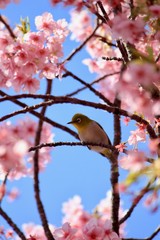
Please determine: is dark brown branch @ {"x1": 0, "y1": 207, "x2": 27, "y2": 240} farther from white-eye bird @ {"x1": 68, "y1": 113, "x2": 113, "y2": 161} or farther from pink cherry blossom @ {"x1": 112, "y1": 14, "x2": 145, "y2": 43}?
pink cherry blossom @ {"x1": 112, "y1": 14, "x2": 145, "y2": 43}

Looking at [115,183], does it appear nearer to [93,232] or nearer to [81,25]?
[93,232]

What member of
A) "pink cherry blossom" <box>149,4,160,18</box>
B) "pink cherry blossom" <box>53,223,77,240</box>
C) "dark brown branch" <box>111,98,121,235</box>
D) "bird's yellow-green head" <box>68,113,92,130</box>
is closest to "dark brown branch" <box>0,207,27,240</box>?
"pink cherry blossom" <box>53,223,77,240</box>

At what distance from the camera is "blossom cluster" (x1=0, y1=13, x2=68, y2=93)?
3.66 m

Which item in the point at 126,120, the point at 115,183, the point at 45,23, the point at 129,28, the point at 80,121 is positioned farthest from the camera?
the point at 80,121

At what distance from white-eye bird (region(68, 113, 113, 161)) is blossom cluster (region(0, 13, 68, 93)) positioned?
1.54 metres

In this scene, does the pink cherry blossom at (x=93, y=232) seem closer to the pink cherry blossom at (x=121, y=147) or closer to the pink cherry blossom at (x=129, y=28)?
the pink cherry blossom at (x=121, y=147)

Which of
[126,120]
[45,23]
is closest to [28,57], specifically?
[45,23]

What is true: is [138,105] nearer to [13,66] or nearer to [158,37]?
[158,37]

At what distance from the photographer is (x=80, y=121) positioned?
5520 millimetres

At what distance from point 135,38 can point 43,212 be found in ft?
9.38

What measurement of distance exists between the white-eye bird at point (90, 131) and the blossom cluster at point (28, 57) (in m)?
1.54

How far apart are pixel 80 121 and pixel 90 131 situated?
219mm

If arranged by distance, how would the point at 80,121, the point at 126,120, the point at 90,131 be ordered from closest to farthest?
the point at 126,120 < the point at 90,131 < the point at 80,121

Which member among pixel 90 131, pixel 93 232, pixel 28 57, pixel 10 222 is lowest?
pixel 93 232
